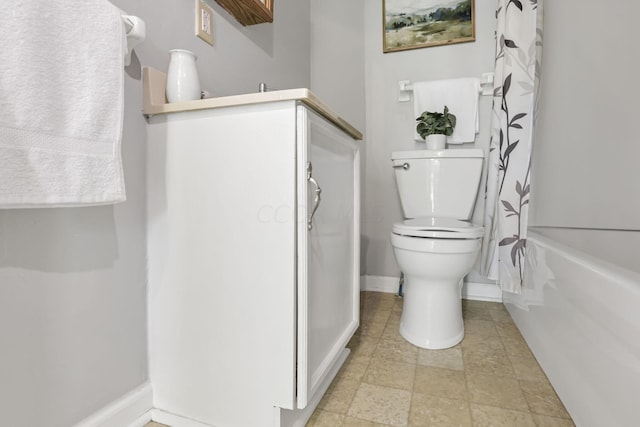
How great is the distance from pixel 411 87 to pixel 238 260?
1.52 metres

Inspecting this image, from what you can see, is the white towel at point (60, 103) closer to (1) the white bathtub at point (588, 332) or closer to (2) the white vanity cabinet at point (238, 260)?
(2) the white vanity cabinet at point (238, 260)

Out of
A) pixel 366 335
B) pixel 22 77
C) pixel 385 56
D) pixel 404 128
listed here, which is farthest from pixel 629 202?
pixel 22 77

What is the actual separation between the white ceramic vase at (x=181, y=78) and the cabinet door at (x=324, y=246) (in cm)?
35

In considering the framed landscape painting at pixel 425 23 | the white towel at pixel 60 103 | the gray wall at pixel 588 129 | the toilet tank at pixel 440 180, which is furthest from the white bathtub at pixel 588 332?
the framed landscape painting at pixel 425 23

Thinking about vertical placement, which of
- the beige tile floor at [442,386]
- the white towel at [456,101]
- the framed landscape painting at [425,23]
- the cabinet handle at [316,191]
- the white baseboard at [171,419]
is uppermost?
the framed landscape painting at [425,23]

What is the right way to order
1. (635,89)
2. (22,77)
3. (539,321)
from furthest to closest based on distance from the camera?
(635,89) < (539,321) < (22,77)

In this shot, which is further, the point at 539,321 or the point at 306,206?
the point at 539,321

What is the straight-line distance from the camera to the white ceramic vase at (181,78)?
0.83 m

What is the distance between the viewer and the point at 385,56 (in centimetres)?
189

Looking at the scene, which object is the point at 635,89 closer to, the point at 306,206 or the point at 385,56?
the point at 385,56

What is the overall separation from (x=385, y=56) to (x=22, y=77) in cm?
177

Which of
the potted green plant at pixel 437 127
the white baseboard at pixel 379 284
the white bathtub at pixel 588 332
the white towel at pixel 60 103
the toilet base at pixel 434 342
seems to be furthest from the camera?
the white baseboard at pixel 379 284

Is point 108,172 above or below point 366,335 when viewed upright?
above

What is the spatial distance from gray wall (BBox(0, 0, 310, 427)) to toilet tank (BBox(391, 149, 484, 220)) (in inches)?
42.9
